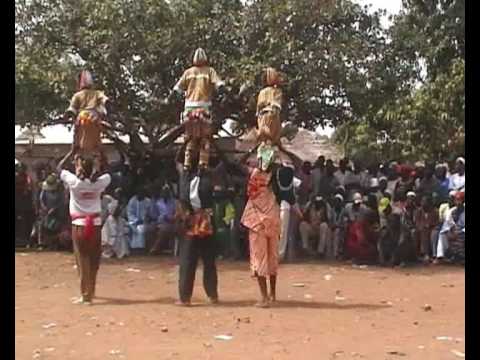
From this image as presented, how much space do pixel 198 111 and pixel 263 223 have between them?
158cm

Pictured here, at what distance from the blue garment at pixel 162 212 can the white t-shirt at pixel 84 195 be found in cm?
527

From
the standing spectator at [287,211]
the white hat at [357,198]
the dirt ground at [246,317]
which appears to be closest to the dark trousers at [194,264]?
the dirt ground at [246,317]

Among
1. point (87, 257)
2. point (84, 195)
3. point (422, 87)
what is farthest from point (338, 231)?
point (84, 195)

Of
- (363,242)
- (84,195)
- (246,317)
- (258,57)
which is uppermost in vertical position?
(258,57)

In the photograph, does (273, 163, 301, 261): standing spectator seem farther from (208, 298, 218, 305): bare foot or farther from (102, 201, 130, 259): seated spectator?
(208, 298, 218, 305): bare foot

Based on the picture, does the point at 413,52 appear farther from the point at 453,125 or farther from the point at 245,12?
the point at 245,12

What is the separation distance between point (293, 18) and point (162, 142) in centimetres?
407

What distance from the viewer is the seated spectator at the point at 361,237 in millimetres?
14156

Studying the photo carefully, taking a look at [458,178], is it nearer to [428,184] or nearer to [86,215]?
[428,184]

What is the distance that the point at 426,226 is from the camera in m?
14.1

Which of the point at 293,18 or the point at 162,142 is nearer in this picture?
the point at 293,18

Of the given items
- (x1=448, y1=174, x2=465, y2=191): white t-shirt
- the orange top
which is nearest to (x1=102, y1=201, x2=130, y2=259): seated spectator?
the orange top

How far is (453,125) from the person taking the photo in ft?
48.0
